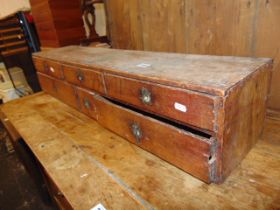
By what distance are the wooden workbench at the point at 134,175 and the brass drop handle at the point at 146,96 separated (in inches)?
7.3

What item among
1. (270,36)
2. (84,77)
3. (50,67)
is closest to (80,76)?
(84,77)

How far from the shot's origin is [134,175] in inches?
23.3

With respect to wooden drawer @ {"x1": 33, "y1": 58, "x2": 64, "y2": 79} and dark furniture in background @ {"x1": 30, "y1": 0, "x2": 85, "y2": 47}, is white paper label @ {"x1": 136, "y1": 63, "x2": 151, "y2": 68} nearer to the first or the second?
wooden drawer @ {"x1": 33, "y1": 58, "x2": 64, "y2": 79}

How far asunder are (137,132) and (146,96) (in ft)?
0.46

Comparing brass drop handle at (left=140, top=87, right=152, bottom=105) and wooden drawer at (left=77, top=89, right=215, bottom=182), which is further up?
brass drop handle at (left=140, top=87, right=152, bottom=105)

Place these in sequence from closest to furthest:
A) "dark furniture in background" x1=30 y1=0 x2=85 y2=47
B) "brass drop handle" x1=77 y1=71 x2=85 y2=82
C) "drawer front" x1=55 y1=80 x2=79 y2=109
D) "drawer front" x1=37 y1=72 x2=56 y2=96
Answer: "brass drop handle" x1=77 y1=71 x2=85 y2=82
"drawer front" x1=55 y1=80 x2=79 y2=109
"drawer front" x1=37 y1=72 x2=56 y2=96
"dark furniture in background" x1=30 y1=0 x2=85 y2=47

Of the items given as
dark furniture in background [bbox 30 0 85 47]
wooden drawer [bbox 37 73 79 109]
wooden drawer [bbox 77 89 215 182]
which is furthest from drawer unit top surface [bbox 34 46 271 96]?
dark furniture in background [bbox 30 0 85 47]

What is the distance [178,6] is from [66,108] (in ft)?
2.45

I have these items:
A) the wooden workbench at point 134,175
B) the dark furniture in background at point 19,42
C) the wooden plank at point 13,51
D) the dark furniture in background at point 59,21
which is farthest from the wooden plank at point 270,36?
the wooden plank at point 13,51

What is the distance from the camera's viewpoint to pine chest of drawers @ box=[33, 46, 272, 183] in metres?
0.47

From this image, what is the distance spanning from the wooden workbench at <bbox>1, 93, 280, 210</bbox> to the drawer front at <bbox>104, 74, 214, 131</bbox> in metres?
0.17

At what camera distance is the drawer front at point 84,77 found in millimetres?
783

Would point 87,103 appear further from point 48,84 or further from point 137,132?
point 48,84

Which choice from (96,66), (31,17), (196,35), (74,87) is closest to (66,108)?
(74,87)
